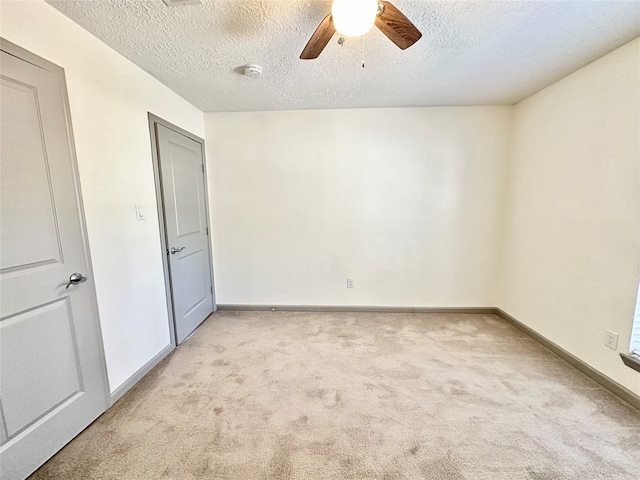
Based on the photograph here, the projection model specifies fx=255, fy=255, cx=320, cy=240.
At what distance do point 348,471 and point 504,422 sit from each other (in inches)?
41.1

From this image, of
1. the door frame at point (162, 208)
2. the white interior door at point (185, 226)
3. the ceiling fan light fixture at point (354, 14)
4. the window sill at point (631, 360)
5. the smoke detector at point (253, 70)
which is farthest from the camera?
the white interior door at point (185, 226)

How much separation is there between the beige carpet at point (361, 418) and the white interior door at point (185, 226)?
460mm

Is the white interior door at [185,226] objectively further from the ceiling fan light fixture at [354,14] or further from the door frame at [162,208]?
the ceiling fan light fixture at [354,14]

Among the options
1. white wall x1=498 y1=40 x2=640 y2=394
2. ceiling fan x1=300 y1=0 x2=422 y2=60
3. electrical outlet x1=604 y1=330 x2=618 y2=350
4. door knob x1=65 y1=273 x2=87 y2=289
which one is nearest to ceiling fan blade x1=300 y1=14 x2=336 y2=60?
ceiling fan x1=300 y1=0 x2=422 y2=60

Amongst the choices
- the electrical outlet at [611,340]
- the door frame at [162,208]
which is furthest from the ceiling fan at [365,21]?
the electrical outlet at [611,340]

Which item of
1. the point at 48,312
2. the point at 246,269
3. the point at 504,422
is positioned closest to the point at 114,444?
the point at 48,312

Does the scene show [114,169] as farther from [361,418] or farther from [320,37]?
[361,418]

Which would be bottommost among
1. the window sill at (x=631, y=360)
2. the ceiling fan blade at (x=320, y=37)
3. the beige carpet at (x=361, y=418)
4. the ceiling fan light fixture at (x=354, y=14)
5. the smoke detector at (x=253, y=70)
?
the beige carpet at (x=361, y=418)

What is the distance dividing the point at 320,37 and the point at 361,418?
2236 mm

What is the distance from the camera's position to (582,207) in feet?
6.71

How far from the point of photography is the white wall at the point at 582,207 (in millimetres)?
1744

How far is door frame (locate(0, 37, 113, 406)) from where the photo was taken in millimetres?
1232

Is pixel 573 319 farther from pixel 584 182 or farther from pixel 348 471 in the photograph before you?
pixel 348 471

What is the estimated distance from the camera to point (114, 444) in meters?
1.45
